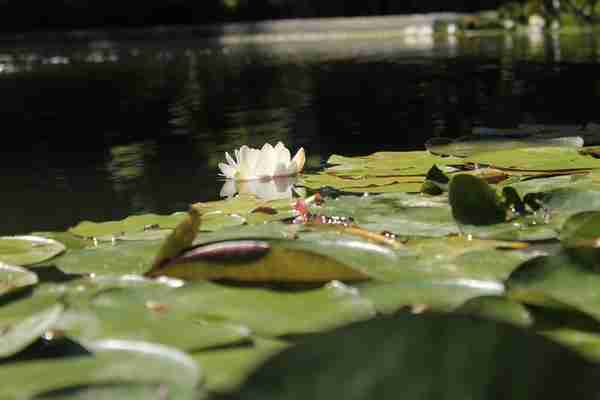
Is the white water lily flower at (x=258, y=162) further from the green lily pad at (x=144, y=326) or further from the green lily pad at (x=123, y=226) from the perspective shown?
the green lily pad at (x=144, y=326)

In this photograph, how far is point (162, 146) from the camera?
195 cm

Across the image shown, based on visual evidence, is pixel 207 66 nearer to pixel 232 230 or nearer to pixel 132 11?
pixel 232 230

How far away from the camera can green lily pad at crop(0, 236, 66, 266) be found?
829 millimetres

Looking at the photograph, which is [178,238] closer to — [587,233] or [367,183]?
[587,233]

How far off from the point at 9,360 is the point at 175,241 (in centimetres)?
16

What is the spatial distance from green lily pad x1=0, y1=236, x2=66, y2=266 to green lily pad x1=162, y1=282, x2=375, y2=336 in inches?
9.1

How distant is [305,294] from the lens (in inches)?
24.6

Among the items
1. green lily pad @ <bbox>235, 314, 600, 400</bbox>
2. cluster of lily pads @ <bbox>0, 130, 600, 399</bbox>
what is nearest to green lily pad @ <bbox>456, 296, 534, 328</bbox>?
cluster of lily pads @ <bbox>0, 130, 600, 399</bbox>

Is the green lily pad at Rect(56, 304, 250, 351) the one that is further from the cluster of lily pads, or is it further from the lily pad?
the lily pad

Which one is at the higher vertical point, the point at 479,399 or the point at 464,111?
the point at 479,399

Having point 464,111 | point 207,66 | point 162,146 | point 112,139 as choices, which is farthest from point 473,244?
point 207,66

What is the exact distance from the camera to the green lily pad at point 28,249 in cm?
83

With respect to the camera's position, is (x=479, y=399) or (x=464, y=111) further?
(x=464, y=111)

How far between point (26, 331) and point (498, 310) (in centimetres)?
29
